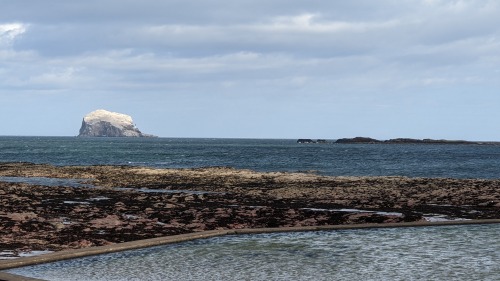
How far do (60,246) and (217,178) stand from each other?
3786 cm

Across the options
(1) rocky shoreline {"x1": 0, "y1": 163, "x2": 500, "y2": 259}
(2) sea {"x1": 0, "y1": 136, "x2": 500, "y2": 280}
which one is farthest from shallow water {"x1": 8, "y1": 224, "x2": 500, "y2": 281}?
(1) rocky shoreline {"x1": 0, "y1": 163, "x2": 500, "y2": 259}

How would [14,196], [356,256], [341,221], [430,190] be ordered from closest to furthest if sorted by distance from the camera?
1. [356,256]
2. [341,221]
3. [14,196]
4. [430,190]

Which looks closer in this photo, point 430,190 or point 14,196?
point 14,196

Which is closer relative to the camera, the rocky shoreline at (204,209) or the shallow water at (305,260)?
the shallow water at (305,260)

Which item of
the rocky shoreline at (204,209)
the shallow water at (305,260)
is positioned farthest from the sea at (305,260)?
the rocky shoreline at (204,209)

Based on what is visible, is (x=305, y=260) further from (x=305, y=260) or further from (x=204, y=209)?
(x=204, y=209)

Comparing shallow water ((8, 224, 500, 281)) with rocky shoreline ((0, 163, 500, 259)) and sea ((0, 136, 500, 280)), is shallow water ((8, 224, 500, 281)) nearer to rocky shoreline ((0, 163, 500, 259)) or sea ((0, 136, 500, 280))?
sea ((0, 136, 500, 280))

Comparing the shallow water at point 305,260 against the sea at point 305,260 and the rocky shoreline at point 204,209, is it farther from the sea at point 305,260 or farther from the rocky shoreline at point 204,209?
the rocky shoreline at point 204,209

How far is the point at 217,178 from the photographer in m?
54.9

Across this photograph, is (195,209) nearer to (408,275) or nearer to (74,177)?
(408,275)

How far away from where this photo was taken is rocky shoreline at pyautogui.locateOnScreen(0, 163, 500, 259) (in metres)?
19.6

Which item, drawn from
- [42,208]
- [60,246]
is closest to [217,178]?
[42,208]

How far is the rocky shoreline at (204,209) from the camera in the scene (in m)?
19.6

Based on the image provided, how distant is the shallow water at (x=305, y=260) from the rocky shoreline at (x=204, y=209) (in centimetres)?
245
